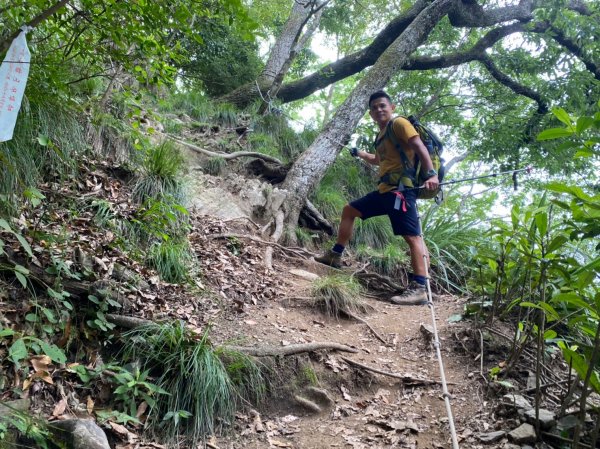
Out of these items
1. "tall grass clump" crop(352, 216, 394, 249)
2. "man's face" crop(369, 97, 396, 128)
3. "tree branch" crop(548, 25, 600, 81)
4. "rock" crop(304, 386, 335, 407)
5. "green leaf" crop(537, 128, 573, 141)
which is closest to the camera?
"green leaf" crop(537, 128, 573, 141)

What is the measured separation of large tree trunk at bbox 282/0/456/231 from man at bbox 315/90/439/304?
1.71 meters

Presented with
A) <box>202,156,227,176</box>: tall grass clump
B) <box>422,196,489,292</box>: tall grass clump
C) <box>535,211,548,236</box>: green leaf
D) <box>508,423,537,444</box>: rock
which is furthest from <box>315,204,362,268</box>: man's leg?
<box>508,423,537,444</box>: rock

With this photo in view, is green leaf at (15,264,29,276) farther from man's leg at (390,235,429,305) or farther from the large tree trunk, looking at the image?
the large tree trunk

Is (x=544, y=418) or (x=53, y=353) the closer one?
(x=544, y=418)

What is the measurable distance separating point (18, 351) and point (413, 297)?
390cm

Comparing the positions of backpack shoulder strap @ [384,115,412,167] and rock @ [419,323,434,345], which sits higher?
backpack shoulder strap @ [384,115,412,167]

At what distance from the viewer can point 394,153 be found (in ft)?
16.1

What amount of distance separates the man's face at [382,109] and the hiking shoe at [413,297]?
1.97 m

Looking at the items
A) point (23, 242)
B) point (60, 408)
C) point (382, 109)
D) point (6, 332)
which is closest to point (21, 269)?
point (23, 242)

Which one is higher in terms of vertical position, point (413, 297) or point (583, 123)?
point (583, 123)

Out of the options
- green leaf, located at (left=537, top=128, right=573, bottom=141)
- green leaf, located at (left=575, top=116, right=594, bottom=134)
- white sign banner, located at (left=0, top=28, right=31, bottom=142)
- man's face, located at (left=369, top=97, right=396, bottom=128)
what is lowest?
white sign banner, located at (left=0, top=28, right=31, bottom=142)

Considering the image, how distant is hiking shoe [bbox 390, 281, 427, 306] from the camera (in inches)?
196

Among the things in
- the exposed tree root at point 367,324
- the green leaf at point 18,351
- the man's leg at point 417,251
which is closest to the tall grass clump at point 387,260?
the man's leg at point 417,251

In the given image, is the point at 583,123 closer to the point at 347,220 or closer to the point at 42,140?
the point at 42,140
